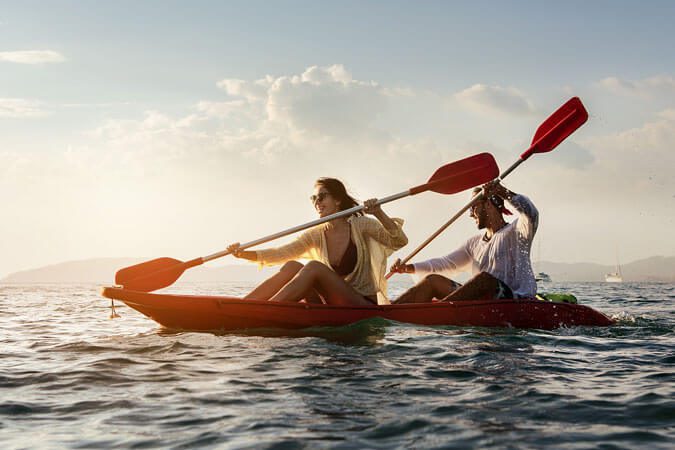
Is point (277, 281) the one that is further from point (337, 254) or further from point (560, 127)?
point (560, 127)

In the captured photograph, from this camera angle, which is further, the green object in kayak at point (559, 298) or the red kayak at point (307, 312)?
the green object in kayak at point (559, 298)

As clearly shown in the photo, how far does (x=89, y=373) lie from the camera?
4.29 m

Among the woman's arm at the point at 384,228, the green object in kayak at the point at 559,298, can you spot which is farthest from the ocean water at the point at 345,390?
the green object in kayak at the point at 559,298

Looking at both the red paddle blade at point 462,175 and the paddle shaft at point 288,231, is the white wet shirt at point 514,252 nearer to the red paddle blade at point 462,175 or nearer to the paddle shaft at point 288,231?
the red paddle blade at point 462,175

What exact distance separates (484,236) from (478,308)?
88cm

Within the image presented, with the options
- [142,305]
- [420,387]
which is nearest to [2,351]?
[142,305]

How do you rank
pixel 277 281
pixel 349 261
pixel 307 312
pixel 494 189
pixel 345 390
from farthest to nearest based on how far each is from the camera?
pixel 494 189 → pixel 349 261 → pixel 277 281 → pixel 307 312 → pixel 345 390

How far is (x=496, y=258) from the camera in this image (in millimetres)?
6465

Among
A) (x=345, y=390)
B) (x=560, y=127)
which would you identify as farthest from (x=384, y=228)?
(x=560, y=127)

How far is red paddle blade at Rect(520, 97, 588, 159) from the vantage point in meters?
7.79

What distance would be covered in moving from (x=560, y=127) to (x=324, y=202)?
3284mm

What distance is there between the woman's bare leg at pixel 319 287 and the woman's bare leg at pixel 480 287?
105cm

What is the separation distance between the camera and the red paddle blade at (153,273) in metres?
6.68

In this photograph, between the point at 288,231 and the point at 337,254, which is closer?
the point at 337,254
